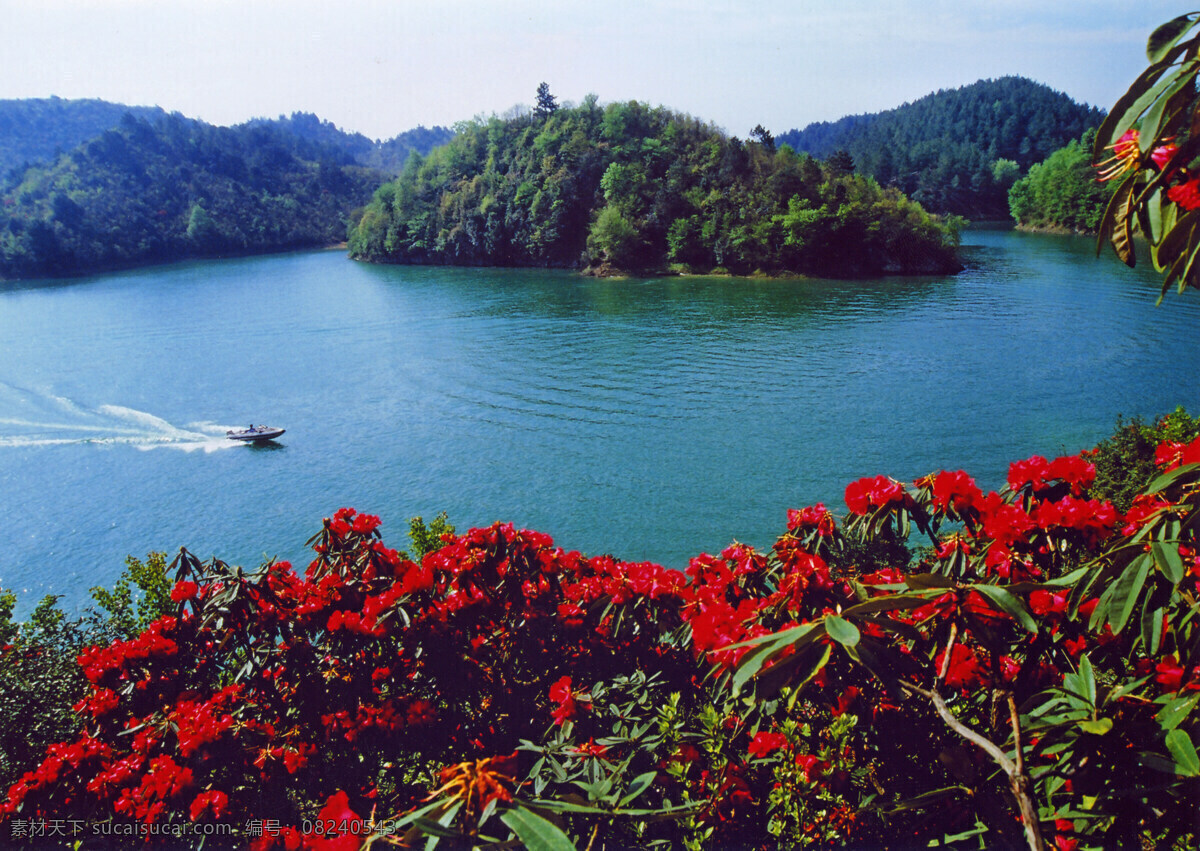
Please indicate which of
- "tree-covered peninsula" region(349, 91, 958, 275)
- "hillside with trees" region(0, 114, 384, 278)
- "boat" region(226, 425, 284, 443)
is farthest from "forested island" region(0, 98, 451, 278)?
"boat" region(226, 425, 284, 443)

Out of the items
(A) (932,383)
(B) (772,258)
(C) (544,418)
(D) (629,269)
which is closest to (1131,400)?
(A) (932,383)

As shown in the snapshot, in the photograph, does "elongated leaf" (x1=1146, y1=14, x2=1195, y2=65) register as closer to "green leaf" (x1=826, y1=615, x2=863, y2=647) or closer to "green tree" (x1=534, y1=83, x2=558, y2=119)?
"green leaf" (x1=826, y1=615, x2=863, y2=647)

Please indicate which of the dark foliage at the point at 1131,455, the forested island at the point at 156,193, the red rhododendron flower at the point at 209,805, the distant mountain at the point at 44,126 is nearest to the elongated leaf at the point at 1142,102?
the red rhododendron flower at the point at 209,805

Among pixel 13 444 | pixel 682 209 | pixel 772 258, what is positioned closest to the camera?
pixel 13 444

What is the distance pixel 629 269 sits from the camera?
58125mm

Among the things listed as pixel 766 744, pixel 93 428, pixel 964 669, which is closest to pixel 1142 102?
pixel 964 669

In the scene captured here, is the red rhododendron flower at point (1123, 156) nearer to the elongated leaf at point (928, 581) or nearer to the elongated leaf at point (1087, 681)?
the elongated leaf at point (928, 581)

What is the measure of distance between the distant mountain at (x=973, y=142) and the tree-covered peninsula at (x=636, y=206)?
128 ft

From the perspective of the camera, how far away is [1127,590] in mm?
2156

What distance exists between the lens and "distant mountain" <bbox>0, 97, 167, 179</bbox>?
129 metres

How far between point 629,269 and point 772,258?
12342mm

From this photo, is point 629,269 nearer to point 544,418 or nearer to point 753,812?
point 544,418

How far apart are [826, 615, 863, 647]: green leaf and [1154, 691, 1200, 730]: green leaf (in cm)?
100

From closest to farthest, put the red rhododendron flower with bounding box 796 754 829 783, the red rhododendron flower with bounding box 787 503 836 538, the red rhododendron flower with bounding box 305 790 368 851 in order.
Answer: the red rhododendron flower with bounding box 305 790 368 851 → the red rhododendron flower with bounding box 796 754 829 783 → the red rhododendron flower with bounding box 787 503 836 538
